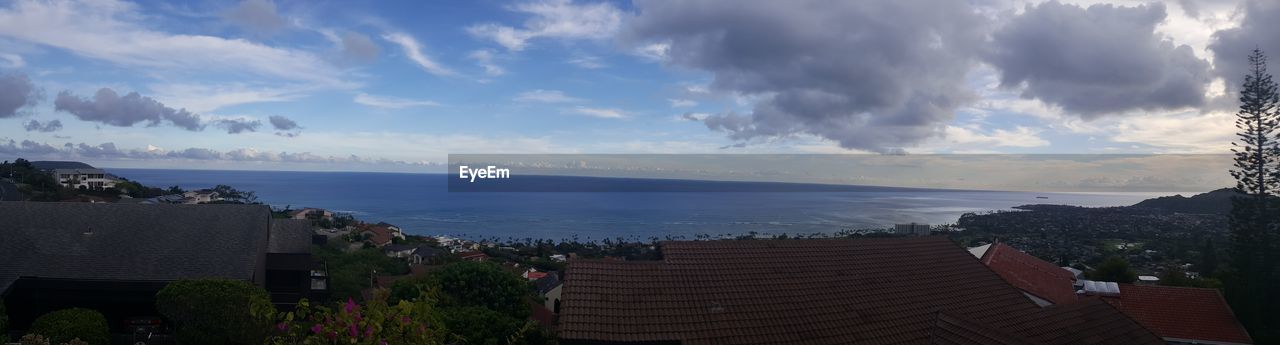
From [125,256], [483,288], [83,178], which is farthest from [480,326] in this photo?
[83,178]

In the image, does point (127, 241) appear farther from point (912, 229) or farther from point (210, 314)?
point (912, 229)

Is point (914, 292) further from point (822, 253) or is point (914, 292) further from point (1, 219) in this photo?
point (1, 219)

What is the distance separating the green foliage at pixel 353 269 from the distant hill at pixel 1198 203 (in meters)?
77.8

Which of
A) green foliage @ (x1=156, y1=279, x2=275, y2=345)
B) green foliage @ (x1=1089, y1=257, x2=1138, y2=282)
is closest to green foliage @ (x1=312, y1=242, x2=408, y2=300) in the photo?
green foliage @ (x1=156, y1=279, x2=275, y2=345)

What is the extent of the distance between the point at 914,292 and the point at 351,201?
125003mm

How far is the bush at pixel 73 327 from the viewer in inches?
459

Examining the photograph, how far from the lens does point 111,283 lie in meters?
14.5

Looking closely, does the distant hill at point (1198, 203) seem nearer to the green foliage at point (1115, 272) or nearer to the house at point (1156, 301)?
the green foliage at point (1115, 272)

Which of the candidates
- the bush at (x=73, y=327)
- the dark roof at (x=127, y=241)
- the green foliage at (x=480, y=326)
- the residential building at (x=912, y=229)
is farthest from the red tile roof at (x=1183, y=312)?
the bush at (x=73, y=327)

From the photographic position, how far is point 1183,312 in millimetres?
16641

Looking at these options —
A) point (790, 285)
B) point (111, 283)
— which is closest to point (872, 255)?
point (790, 285)

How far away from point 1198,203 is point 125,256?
4101 inches

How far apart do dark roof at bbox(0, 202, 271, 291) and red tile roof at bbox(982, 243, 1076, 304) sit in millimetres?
17293

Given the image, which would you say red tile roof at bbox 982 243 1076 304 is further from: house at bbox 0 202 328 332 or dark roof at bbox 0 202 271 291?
dark roof at bbox 0 202 271 291
